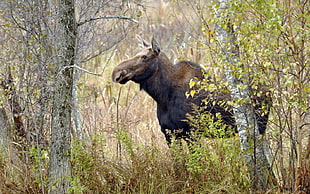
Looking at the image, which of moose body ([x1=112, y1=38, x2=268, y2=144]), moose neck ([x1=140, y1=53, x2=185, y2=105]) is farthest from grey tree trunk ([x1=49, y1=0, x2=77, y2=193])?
moose neck ([x1=140, y1=53, x2=185, y2=105])

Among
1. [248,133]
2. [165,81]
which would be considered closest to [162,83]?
[165,81]

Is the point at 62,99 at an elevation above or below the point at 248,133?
above

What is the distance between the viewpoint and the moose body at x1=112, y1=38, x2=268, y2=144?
275 inches

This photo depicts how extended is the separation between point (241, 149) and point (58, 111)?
2.28 m

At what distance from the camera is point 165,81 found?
7258 millimetres

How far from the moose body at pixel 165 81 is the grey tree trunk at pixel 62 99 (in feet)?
6.15

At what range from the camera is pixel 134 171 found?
5676 millimetres

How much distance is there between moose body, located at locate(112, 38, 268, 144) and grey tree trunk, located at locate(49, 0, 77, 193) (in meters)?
1.87

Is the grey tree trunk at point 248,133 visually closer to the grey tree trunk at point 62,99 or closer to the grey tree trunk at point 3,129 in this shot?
the grey tree trunk at point 62,99

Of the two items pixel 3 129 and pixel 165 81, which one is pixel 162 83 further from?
pixel 3 129

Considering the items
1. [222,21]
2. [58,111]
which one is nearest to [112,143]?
[58,111]

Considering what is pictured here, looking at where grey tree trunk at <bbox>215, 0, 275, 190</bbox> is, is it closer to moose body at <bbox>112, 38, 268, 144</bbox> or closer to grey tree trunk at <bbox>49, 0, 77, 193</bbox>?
moose body at <bbox>112, 38, 268, 144</bbox>

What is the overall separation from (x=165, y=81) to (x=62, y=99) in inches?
101

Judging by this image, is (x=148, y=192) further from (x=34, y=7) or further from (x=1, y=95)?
(x=34, y=7)
